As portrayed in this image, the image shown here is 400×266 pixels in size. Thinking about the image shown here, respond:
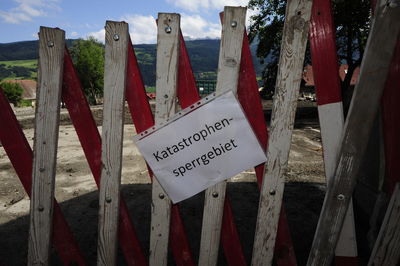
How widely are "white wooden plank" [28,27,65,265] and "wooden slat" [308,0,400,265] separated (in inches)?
58.1

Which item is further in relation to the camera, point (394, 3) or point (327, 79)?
point (327, 79)

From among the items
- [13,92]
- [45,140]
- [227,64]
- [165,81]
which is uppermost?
[227,64]

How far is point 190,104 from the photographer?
1.46 meters

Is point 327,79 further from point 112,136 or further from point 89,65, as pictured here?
point 89,65

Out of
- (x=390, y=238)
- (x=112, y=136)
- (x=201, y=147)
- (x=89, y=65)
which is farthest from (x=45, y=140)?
(x=89, y=65)

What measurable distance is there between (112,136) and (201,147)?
49 cm

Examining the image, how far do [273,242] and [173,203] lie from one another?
0.61 meters

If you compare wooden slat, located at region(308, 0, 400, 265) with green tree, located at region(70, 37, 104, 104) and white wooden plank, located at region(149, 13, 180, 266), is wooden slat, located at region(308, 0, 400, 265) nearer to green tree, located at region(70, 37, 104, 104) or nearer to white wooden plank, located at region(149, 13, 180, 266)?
white wooden plank, located at region(149, 13, 180, 266)

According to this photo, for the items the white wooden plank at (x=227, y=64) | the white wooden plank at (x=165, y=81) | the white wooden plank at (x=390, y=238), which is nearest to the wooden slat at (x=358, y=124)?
the white wooden plank at (x=390, y=238)

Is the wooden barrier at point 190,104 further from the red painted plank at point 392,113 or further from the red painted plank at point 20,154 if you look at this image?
the red painted plank at point 392,113

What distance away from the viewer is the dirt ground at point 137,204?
282cm

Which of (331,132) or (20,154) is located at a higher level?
(331,132)

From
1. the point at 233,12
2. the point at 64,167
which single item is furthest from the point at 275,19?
the point at 233,12

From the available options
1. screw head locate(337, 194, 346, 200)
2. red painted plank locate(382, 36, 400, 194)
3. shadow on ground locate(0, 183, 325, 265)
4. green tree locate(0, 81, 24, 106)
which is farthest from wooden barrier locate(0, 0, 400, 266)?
green tree locate(0, 81, 24, 106)
